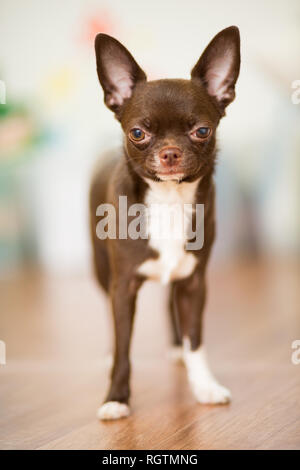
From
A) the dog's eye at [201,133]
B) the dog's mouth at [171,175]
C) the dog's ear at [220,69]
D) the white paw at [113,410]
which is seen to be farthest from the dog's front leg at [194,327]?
the dog's ear at [220,69]

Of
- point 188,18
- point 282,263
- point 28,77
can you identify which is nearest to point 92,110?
point 28,77

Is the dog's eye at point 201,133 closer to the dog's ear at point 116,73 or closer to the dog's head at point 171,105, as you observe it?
the dog's head at point 171,105

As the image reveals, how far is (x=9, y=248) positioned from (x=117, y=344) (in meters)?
5.25

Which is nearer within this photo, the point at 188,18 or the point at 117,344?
the point at 117,344

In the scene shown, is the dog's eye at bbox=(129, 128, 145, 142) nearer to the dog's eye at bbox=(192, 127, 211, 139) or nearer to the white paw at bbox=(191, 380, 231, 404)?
the dog's eye at bbox=(192, 127, 211, 139)

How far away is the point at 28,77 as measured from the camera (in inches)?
298

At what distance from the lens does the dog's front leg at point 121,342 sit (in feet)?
8.75

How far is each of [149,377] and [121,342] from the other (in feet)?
1.96

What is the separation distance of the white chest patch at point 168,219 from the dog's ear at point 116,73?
37cm

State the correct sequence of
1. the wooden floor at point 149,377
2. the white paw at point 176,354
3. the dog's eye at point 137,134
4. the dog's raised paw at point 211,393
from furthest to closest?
the white paw at point 176,354 → the dog's raised paw at point 211,393 → the dog's eye at point 137,134 → the wooden floor at point 149,377

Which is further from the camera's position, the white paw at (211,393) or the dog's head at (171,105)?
the white paw at (211,393)

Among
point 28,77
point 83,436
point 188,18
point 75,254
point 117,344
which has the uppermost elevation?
point 188,18

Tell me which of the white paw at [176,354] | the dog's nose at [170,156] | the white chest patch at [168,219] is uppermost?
the dog's nose at [170,156]
